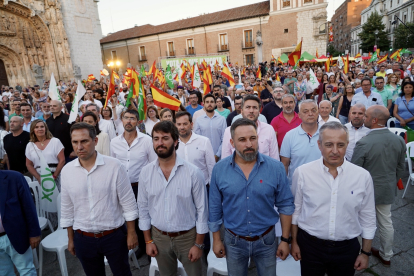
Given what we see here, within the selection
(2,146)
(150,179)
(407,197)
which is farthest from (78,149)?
(407,197)

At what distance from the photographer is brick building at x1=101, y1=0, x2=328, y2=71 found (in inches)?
1176

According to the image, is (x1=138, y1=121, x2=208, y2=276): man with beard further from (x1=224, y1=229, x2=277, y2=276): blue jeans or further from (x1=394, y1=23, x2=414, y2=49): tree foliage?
(x1=394, y1=23, x2=414, y2=49): tree foliage

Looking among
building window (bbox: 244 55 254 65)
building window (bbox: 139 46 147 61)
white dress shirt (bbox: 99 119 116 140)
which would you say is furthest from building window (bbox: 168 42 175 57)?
white dress shirt (bbox: 99 119 116 140)

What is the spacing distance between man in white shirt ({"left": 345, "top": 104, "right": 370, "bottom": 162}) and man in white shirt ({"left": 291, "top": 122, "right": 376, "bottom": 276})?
1441 mm

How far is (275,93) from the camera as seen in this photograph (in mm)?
4777

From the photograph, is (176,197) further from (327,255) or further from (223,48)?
(223,48)

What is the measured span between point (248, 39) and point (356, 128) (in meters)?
32.5

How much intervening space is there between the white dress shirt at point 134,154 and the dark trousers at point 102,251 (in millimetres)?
885

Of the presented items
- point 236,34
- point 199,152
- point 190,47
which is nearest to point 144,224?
point 199,152

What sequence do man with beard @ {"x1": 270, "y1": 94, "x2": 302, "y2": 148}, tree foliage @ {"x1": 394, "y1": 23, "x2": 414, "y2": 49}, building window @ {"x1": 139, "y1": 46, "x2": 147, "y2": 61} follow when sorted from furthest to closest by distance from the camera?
building window @ {"x1": 139, "y1": 46, "x2": 147, "y2": 61} < tree foliage @ {"x1": 394, "y1": 23, "x2": 414, "y2": 49} < man with beard @ {"x1": 270, "y1": 94, "x2": 302, "y2": 148}

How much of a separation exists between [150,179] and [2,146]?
3.62 meters

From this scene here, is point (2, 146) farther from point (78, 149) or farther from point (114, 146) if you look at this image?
point (78, 149)

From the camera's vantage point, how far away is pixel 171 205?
6.74 ft

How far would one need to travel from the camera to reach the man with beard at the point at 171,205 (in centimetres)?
206
